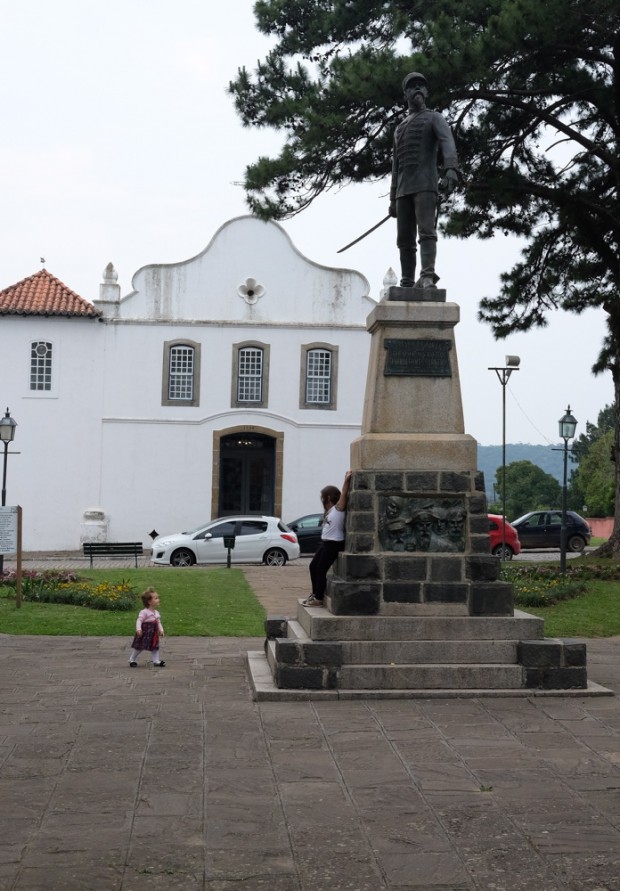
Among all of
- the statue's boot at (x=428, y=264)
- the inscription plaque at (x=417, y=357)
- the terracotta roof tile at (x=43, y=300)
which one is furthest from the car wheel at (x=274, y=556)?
the inscription plaque at (x=417, y=357)

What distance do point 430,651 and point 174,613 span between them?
7.05 m

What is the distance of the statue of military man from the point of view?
9.87 m

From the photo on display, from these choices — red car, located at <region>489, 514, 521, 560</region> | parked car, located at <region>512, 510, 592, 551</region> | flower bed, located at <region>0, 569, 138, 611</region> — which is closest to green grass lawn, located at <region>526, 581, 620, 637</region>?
flower bed, located at <region>0, 569, 138, 611</region>

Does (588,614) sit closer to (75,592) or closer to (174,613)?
(174,613)

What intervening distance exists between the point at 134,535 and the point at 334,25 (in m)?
17.3

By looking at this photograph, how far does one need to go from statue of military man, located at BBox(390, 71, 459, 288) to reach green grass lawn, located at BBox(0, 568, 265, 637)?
5324 mm

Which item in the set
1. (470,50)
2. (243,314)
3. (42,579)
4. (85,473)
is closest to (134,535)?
(85,473)

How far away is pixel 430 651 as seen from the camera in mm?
8812

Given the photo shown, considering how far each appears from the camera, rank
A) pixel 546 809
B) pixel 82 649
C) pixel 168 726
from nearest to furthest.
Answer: pixel 546 809 < pixel 168 726 < pixel 82 649

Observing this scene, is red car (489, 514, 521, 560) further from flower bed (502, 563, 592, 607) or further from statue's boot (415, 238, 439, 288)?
statue's boot (415, 238, 439, 288)

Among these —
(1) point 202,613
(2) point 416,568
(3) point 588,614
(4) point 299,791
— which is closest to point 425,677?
(2) point 416,568

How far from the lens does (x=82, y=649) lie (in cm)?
1173

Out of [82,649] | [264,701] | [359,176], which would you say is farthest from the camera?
[359,176]

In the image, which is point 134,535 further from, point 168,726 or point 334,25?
point 168,726
